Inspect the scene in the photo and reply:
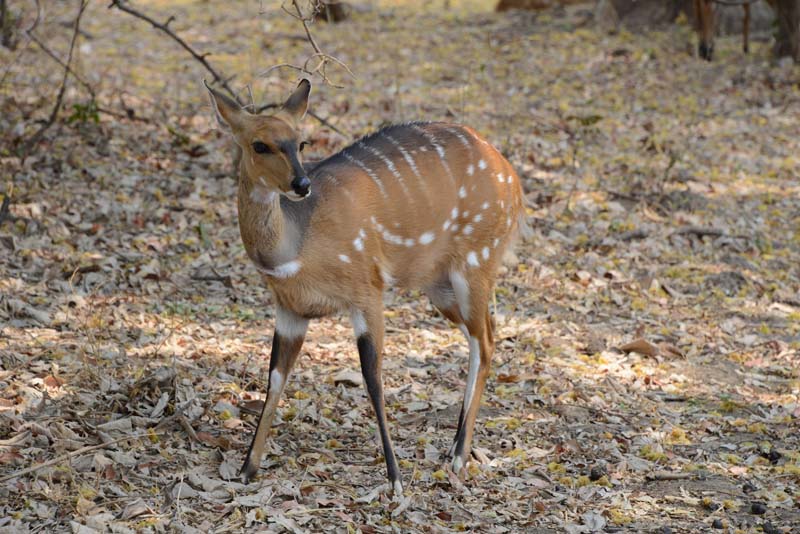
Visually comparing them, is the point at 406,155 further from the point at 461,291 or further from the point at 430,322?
the point at 430,322

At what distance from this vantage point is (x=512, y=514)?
4.98m

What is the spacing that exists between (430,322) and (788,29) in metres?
7.67

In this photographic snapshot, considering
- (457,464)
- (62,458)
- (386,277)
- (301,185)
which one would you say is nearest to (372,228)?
(386,277)

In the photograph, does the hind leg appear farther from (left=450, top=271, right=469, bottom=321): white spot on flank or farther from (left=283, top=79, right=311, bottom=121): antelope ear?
(left=283, top=79, right=311, bottom=121): antelope ear

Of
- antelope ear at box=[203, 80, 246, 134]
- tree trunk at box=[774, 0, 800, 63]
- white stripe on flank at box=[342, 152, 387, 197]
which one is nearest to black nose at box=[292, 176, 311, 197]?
antelope ear at box=[203, 80, 246, 134]

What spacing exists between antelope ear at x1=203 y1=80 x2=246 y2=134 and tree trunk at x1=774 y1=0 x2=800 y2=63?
9.58 meters

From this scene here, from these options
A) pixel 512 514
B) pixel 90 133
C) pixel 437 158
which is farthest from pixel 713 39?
pixel 512 514

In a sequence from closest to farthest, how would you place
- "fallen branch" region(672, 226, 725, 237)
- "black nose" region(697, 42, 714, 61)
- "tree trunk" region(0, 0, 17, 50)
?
"fallen branch" region(672, 226, 725, 237) → "tree trunk" region(0, 0, 17, 50) → "black nose" region(697, 42, 714, 61)

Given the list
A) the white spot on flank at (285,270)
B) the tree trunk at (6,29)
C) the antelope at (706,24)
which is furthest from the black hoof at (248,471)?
the antelope at (706,24)

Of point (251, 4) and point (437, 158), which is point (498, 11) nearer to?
point (251, 4)

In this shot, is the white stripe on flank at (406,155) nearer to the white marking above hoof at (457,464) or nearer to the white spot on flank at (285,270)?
the white spot on flank at (285,270)

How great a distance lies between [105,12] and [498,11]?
17.8ft

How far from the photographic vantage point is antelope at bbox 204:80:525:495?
4727 millimetres

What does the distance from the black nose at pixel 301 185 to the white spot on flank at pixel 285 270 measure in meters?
0.48
